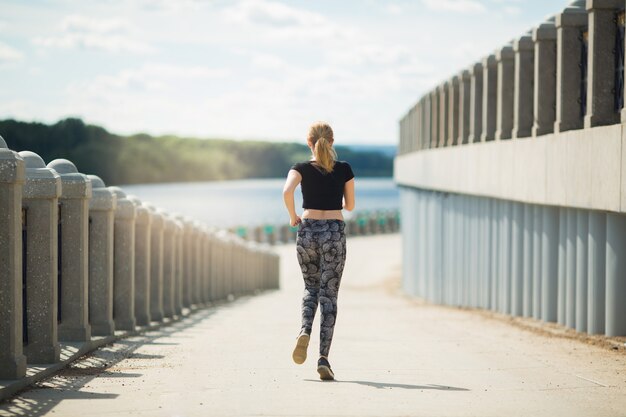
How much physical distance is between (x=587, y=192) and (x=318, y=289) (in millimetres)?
5452

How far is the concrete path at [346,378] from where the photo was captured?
21.3 feet

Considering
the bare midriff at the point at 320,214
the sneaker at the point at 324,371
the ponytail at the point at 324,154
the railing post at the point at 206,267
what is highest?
the ponytail at the point at 324,154

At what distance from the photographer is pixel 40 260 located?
7969mm

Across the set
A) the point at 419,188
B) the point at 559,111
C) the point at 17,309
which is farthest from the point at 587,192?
the point at 419,188

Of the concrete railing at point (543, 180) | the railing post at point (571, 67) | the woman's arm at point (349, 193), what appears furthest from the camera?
the railing post at point (571, 67)

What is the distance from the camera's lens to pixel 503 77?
19.9 metres

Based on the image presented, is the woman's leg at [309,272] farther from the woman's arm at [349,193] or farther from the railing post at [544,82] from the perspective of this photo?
the railing post at [544,82]

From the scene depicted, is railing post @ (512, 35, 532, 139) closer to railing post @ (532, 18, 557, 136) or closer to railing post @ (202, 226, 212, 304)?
railing post @ (532, 18, 557, 136)

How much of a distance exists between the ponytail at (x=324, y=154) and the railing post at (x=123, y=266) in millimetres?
4137

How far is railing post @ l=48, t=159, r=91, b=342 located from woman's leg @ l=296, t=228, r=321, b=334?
2176mm

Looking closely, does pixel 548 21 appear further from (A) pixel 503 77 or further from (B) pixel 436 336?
(B) pixel 436 336

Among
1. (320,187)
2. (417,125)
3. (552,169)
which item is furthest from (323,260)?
(417,125)

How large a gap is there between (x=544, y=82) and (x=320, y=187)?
965 centimetres

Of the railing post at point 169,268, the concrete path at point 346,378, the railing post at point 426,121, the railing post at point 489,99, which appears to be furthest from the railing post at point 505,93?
the railing post at point 426,121
